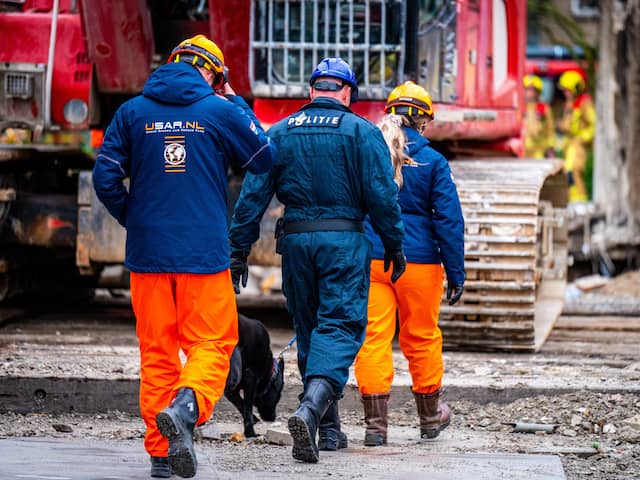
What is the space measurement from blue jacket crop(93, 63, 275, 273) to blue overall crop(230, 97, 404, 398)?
43 cm

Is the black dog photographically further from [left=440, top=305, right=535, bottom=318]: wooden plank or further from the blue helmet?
[left=440, top=305, right=535, bottom=318]: wooden plank

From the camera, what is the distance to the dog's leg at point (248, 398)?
7.68 m

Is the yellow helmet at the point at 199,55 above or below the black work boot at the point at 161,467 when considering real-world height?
above

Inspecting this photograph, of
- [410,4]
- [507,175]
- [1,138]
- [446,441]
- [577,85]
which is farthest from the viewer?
[577,85]

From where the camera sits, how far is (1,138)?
1273cm

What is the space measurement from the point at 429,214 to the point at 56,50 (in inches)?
166

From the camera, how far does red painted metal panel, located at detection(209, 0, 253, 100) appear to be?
32.6ft

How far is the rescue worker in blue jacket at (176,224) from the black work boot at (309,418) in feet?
1.24

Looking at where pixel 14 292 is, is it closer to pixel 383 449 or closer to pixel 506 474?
pixel 383 449

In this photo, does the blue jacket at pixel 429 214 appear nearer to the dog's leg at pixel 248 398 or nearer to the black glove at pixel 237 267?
the black glove at pixel 237 267

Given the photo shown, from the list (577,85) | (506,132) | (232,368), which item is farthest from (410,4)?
(577,85)

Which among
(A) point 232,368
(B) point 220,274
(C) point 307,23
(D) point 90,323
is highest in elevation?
(C) point 307,23

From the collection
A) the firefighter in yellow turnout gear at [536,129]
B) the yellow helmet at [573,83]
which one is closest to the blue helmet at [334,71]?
the firefighter in yellow turnout gear at [536,129]

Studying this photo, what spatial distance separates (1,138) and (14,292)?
5.80 feet
